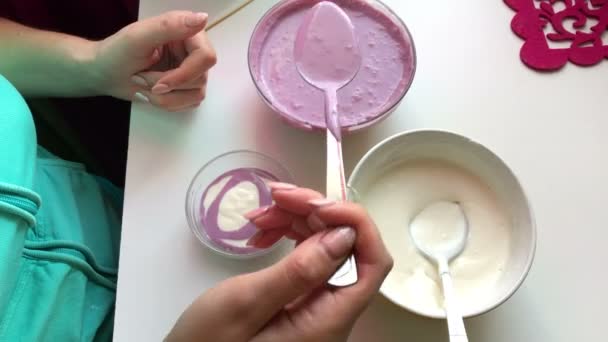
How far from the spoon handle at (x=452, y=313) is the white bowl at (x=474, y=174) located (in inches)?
0.5

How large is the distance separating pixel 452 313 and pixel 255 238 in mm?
212

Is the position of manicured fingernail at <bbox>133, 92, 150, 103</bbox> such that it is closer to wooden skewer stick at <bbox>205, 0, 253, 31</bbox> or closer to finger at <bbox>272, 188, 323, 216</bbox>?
wooden skewer stick at <bbox>205, 0, 253, 31</bbox>

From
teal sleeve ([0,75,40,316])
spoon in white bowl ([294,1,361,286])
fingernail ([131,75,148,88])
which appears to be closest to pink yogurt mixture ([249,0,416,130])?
spoon in white bowl ([294,1,361,286])

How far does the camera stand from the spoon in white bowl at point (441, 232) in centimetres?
59

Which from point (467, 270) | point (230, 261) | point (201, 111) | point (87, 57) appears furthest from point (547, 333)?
point (87, 57)

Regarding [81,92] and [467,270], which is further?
[81,92]

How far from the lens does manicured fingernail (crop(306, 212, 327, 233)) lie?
1.59 feet

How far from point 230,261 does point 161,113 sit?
0.21 meters

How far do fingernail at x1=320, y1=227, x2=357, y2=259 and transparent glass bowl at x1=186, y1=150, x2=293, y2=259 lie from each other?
14 cm

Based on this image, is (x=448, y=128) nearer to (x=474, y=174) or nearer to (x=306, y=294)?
(x=474, y=174)

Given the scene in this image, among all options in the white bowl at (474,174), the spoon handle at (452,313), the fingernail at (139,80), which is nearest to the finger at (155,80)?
the fingernail at (139,80)

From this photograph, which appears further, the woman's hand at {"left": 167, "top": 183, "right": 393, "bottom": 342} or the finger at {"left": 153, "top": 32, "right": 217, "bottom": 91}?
the finger at {"left": 153, "top": 32, "right": 217, "bottom": 91}

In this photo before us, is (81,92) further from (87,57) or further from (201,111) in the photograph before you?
(201,111)

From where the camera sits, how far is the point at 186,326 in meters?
0.48
